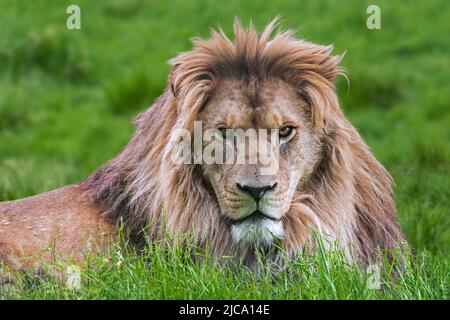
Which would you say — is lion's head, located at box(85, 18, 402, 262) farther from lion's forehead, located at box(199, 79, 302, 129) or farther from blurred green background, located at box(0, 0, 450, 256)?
blurred green background, located at box(0, 0, 450, 256)

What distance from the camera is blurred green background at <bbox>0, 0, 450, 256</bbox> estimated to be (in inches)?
478

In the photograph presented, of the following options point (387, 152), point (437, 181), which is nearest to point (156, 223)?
point (437, 181)

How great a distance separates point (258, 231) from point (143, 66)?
8.08 metres

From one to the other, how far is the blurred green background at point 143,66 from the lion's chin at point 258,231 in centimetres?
569

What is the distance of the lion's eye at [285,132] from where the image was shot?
209 inches

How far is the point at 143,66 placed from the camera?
13039 millimetres

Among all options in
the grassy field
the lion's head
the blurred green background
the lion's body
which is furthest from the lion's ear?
the blurred green background

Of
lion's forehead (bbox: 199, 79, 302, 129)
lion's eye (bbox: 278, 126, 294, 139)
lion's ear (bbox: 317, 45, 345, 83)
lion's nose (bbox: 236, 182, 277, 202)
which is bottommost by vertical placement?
lion's nose (bbox: 236, 182, 277, 202)

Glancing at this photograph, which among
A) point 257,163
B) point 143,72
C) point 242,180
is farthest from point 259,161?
point 143,72

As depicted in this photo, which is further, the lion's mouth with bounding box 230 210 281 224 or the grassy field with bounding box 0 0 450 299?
the grassy field with bounding box 0 0 450 299

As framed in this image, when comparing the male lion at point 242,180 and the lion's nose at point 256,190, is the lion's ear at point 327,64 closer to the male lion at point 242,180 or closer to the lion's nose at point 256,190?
the male lion at point 242,180

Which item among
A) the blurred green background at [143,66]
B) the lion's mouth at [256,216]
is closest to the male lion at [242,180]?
the lion's mouth at [256,216]

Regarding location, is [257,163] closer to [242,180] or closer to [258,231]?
[242,180]
